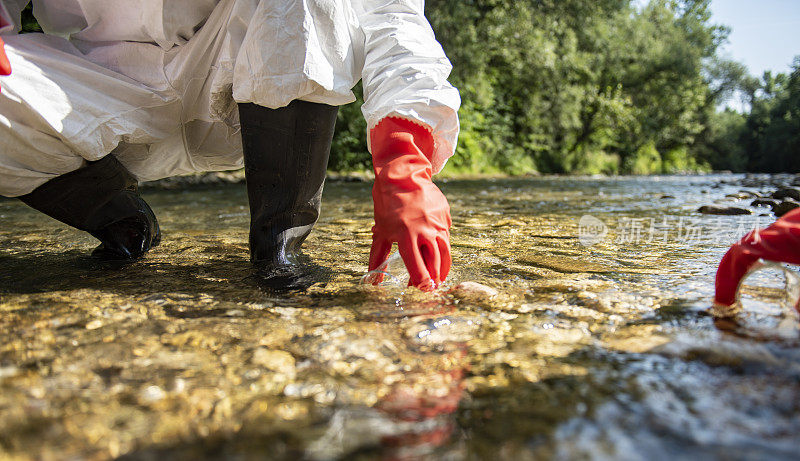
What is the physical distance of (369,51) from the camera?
1539 mm

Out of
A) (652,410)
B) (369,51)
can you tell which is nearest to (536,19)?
(369,51)

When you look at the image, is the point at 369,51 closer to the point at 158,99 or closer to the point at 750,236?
the point at 158,99

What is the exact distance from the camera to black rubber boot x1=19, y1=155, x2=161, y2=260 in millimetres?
1700

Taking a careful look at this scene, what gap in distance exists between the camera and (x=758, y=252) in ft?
3.39

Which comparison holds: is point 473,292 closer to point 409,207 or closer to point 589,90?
point 409,207

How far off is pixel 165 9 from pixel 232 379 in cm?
136

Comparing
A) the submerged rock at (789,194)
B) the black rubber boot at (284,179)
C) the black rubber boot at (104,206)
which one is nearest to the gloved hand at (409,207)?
the black rubber boot at (284,179)

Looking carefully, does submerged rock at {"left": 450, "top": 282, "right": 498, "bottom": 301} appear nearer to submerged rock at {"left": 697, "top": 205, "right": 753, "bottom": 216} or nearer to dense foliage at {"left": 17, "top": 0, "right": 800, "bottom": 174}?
submerged rock at {"left": 697, "top": 205, "right": 753, "bottom": 216}

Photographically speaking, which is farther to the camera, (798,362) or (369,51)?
(369,51)

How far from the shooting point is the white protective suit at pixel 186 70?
1.40 m

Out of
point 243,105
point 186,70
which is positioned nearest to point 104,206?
point 186,70

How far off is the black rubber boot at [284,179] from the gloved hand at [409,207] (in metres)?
0.23

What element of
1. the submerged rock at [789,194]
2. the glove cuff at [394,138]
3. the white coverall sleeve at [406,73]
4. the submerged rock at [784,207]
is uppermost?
the white coverall sleeve at [406,73]

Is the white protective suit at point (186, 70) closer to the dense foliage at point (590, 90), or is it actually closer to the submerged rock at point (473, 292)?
the submerged rock at point (473, 292)
